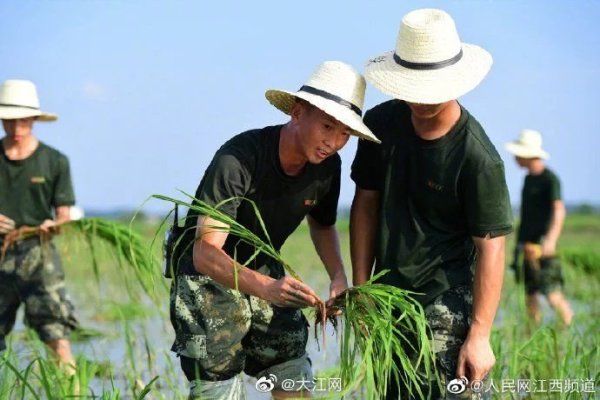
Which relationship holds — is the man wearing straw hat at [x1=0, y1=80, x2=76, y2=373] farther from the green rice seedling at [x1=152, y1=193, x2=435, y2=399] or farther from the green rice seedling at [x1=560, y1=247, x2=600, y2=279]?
the green rice seedling at [x1=560, y1=247, x2=600, y2=279]

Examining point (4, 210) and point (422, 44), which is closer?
point (422, 44)

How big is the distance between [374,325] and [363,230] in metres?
0.45

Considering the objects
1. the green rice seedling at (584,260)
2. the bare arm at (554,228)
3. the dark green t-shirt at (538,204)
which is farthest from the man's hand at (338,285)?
the green rice seedling at (584,260)

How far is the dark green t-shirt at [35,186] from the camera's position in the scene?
18.6 feet

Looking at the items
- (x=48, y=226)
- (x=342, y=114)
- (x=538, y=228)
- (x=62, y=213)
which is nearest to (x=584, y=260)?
(x=538, y=228)

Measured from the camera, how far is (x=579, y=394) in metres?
4.15

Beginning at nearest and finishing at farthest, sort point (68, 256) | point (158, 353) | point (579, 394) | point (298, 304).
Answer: point (298, 304), point (579, 394), point (68, 256), point (158, 353)

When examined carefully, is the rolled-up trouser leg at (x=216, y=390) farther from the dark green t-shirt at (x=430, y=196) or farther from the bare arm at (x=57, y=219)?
the bare arm at (x=57, y=219)

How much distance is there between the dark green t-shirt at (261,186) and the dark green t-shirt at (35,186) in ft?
7.46

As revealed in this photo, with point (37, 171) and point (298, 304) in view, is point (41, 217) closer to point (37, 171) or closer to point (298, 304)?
point (37, 171)

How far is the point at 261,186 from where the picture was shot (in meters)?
3.53

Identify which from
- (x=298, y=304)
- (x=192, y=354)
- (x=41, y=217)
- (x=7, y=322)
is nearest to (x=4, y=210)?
(x=41, y=217)

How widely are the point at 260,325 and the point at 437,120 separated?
0.94 metres

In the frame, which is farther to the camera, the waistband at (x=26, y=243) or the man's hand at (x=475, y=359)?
the waistband at (x=26, y=243)
